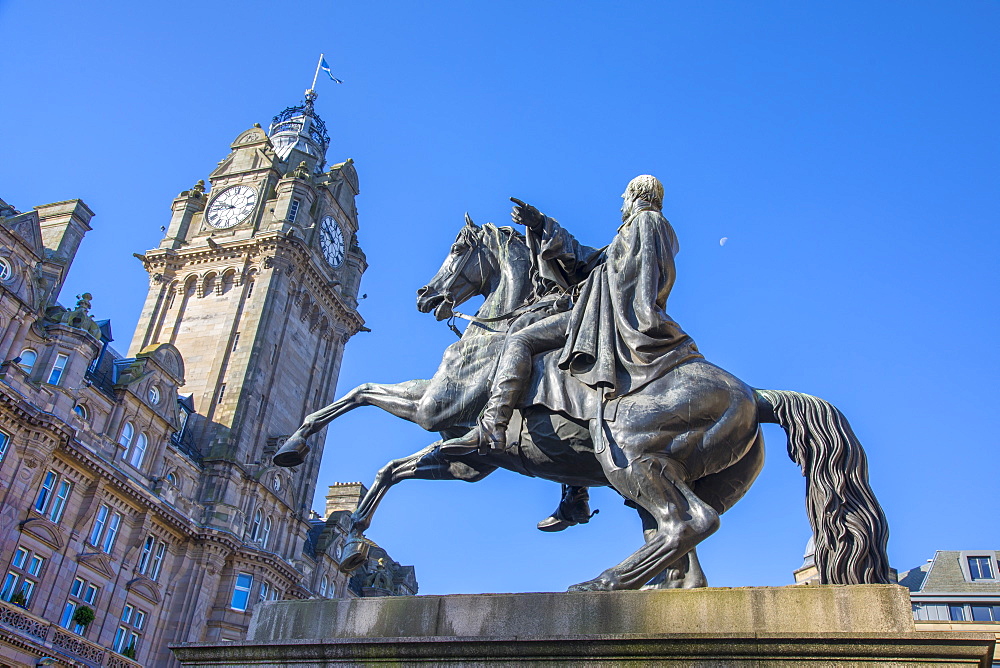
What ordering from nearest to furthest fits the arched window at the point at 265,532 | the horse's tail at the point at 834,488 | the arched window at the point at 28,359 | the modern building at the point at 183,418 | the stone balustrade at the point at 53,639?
the horse's tail at the point at 834,488 < the stone balustrade at the point at 53,639 < the modern building at the point at 183,418 < the arched window at the point at 28,359 < the arched window at the point at 265,532

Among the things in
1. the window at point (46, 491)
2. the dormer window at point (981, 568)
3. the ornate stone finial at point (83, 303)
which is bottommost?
the window at point (46, 491)

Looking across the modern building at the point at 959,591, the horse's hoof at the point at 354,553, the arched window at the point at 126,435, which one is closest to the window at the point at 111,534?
the arched window at the point at 126,435

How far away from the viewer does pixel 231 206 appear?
66.3m

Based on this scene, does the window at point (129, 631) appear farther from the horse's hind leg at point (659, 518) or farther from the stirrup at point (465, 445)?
the horse's hind leg at point (659, 518)

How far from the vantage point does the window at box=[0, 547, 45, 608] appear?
34.9m

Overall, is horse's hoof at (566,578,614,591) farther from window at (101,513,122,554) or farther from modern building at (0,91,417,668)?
window at (101,513,122,554)

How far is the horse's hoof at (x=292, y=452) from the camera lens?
333 inches

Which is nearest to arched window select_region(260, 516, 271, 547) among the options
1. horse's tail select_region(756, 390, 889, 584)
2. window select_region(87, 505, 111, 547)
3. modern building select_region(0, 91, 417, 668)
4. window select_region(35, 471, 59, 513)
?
modern building select_region(0, 91, 417, 668)

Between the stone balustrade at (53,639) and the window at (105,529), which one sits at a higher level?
the window at (105,529)

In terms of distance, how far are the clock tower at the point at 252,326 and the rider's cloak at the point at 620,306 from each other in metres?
43.7

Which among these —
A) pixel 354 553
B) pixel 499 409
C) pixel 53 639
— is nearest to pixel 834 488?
pixel 499 409

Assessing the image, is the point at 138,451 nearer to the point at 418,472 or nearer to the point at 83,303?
the point at 83,303

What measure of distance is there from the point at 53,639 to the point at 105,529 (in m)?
6.80

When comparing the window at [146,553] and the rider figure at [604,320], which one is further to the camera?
the window at [146,553]
